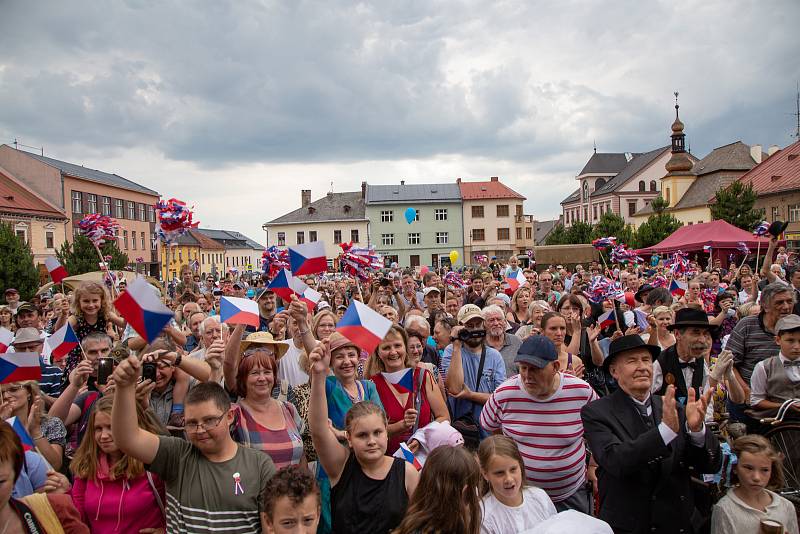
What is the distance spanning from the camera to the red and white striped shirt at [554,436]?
3609 millimetres

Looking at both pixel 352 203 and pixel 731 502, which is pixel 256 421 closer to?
pixel 731 502

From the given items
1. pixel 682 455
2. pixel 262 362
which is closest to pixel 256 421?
pixel 262 362

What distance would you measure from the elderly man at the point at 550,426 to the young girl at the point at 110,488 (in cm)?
211

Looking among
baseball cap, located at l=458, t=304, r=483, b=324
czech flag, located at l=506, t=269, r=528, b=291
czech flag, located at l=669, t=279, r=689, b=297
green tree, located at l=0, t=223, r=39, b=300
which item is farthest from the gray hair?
green tree, located at l=0, t=223, r=39, b=300

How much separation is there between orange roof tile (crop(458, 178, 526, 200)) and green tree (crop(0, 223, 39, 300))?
49613mm

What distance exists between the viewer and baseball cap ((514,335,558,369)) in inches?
140

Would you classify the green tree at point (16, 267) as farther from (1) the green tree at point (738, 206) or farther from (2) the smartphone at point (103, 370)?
(1) the green tree at point (738, 206)

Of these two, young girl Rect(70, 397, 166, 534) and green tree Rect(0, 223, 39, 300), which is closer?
young girl Rect(70, 397, 166, 534)

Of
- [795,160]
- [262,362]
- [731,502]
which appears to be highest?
[795,160]

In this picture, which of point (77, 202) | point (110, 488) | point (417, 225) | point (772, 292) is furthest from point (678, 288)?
point (417, 225)

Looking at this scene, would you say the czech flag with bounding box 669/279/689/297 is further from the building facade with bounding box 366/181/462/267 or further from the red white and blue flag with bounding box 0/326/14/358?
the building facade with bounding box 366/181/462/267

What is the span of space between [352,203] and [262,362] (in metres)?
65.6

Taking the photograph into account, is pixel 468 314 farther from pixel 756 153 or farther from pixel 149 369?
pixel 756 153

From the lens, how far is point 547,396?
12.1 ft
